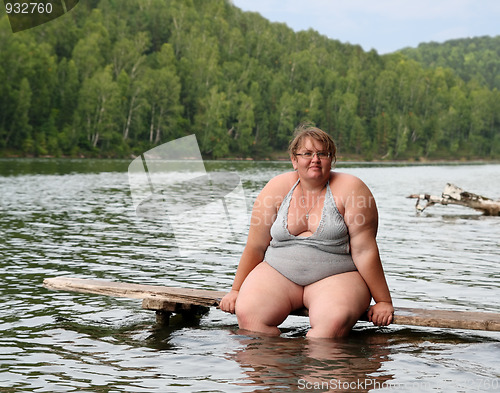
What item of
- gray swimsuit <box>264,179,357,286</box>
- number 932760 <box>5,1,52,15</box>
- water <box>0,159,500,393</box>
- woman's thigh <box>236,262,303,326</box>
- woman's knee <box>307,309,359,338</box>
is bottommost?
water <box>0,159,500,393</box>

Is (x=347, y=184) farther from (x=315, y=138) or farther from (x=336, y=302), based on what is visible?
(x=336, y=302)

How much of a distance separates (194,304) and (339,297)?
6.07 ft

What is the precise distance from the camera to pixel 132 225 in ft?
66.1

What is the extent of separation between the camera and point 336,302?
6.26 meters

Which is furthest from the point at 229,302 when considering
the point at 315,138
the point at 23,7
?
the point at 23,7

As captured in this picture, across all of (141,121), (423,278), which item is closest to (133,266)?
(423,278)

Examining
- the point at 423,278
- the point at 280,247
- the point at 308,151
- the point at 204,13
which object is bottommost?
the point at 423,278

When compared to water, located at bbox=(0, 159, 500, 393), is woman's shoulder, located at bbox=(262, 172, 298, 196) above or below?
above

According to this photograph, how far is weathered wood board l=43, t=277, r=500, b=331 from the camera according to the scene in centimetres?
653

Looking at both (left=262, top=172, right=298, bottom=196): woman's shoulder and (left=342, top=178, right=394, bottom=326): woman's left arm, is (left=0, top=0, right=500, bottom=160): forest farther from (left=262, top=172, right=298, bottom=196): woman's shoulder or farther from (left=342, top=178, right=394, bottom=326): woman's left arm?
(left=342, top=178, right=394, bottom=326): woman's left arm

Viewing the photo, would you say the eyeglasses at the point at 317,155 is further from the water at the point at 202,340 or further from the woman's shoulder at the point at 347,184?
the water at the point at 202,340

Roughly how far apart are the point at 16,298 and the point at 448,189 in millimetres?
17887

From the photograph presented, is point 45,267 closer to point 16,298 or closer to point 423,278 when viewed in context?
point 16,298

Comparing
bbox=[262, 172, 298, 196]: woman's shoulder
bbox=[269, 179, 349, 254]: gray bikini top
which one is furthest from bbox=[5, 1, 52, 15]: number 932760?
bbox=[269, 179, 349, 254]: gray bikini top
